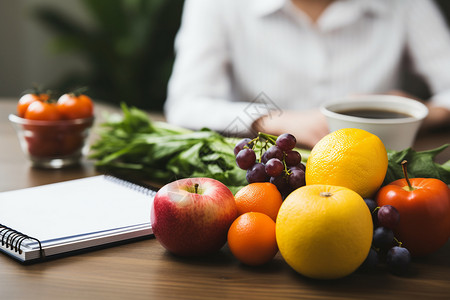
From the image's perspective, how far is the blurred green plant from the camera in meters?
3.28

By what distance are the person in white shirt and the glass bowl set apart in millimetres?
816

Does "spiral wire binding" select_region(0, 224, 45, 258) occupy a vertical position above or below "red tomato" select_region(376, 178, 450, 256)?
below

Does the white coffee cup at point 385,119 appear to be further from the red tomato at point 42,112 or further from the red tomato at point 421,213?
the red tomato at point 42,112

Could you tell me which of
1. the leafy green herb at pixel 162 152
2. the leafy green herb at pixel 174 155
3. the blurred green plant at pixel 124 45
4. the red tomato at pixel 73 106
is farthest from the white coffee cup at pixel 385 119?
the blurred green plant at pixel 124 45

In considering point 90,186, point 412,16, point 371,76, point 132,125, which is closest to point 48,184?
point 90,186

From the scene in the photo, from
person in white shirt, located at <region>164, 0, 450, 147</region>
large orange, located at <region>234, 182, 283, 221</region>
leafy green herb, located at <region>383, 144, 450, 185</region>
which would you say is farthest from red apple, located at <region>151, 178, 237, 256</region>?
person in white shirt, located at <region>164, 0, 450, 147</region>

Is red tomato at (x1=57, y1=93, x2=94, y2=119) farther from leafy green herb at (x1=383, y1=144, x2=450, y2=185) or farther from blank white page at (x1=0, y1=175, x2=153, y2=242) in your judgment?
leafy green herb at (x1=383, y1=144, x2=450, y2=185)

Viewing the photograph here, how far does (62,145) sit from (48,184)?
146mm

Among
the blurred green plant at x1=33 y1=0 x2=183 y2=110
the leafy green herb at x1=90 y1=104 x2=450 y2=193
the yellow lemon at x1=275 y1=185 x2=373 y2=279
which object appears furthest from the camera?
the blurred green plant at x1=33 y1=0 x2=183 y2=110

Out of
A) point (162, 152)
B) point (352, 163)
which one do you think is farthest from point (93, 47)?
point (352, 163)

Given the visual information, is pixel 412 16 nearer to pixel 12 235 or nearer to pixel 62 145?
→ pixel 62 145

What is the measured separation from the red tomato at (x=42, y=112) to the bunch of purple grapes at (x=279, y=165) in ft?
1.64

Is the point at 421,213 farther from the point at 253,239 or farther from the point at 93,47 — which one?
the point at 93,47

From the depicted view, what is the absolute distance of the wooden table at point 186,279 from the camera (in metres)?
0.52
